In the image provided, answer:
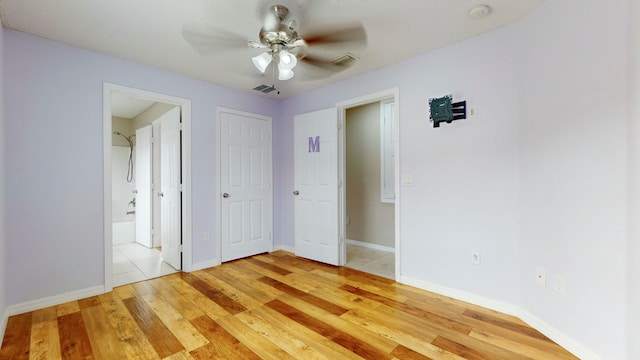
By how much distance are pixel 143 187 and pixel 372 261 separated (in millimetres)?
4089

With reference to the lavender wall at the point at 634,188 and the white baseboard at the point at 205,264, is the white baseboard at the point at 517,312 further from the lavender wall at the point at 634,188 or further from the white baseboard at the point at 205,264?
the white baseboard at the point at 205,264

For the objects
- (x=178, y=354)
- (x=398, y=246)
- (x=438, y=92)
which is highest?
(x=438, y=92)

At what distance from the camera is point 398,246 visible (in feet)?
9.91

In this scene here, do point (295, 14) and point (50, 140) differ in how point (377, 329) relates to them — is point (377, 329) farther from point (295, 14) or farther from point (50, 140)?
point (50, 140)

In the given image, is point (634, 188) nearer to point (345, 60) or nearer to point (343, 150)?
point (345, 60)

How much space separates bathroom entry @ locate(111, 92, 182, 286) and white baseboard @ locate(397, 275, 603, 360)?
9.66 feet

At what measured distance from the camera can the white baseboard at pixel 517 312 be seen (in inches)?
69.1

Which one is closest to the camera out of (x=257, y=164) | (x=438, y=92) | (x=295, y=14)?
(x=295, y=14)

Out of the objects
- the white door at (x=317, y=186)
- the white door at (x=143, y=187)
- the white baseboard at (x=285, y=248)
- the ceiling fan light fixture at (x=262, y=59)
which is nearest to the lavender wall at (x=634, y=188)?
the ceiling fan light fixture at (x=262, y=59)

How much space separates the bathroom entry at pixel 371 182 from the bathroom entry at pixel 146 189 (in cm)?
255

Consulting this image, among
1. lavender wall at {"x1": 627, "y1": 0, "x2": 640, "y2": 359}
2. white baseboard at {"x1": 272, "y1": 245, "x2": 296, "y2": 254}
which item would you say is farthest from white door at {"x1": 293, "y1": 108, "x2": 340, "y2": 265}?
lavender wall at {"x1": 627, "y1": 0, "x2": 640, "y2": 359}

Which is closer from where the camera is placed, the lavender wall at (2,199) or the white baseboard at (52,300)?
the lavender wall at (2,199)

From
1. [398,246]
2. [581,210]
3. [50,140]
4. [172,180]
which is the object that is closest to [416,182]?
[398,246]

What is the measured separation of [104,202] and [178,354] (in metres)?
1.82
